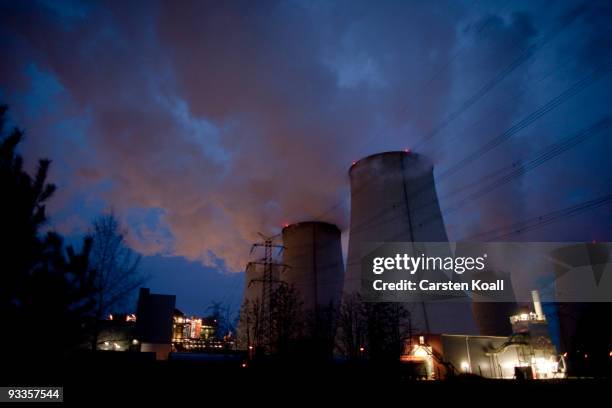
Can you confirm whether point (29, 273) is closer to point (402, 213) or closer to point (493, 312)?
point (402, 213)

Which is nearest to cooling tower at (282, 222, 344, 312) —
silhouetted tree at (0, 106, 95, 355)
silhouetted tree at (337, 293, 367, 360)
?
silhouetted tree at (337, 293, 367, 360)

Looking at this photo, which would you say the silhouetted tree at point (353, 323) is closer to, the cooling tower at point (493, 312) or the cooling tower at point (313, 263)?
the cooling tower at point (313, 263)

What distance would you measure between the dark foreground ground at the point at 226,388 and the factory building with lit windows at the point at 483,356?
9.72 m

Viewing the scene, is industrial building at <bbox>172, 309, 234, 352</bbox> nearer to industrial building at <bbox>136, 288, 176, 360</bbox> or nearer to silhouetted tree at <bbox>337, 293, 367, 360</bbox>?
industrial building at <bbox>136, 288, 176, 360</bbox>

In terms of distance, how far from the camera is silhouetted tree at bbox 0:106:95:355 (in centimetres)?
475

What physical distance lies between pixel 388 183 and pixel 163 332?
19.3 meters

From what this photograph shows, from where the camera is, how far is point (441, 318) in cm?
2139

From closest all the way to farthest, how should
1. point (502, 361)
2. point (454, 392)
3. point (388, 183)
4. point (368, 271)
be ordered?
point (454, 392) → point (388, 183) → point (368, 271) → point (502, 361)

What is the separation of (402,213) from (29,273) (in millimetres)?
18213

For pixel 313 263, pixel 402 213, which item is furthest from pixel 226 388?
pixel 313 263

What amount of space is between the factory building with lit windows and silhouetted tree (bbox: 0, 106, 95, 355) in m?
16.2

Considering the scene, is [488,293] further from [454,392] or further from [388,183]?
[454,392]

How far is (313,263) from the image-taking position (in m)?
30.0

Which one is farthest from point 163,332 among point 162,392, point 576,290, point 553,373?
point 576,290
